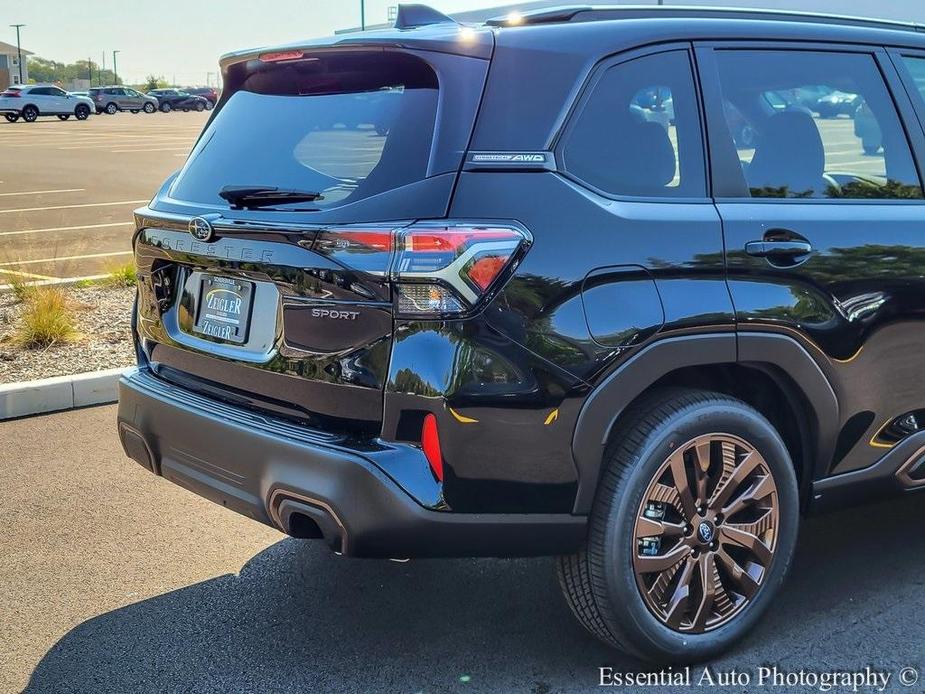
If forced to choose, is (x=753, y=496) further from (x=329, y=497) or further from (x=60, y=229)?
(x=60, y=229)

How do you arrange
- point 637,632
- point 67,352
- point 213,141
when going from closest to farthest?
point 637,632 → point 213,141 → point 67,352

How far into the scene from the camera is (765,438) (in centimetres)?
313

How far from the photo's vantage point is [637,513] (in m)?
2.93

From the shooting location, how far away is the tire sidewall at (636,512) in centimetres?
290

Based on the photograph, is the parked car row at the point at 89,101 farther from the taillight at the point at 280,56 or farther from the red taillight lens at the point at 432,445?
the red taillight lens at the point at 432,445

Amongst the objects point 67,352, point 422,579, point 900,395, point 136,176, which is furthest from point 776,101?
point 136,176

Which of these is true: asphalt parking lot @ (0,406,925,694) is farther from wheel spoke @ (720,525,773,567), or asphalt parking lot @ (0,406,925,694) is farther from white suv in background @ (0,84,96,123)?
white suv in background @ (0,84,96,123)

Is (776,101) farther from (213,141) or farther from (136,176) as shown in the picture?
(136,176)

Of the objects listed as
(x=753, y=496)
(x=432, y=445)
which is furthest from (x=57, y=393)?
(x=753, y=496)

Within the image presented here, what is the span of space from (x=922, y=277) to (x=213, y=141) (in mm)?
2445

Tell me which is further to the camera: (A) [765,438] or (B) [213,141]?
(B) [213,141]

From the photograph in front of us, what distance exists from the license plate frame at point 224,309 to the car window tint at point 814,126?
5.24ft

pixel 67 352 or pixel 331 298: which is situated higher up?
pixel 331 298

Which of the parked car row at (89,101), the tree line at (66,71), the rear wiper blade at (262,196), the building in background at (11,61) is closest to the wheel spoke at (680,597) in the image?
the rear wiper blade at (262,196)
